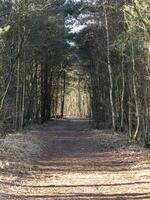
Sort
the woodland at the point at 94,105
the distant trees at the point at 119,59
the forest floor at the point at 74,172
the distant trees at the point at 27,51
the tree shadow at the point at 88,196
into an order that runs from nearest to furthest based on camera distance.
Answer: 1. the tree shadow at the point at 88,196
2. the forest floor at the point at 74,172
3. the woodland at the point at 94,105
4. the distant trees at the point at 119,59
5. the distant trees at the point at 27,51

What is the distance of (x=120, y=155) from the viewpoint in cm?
2067

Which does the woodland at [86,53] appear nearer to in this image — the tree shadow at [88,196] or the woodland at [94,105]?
the woodland at [94,105]

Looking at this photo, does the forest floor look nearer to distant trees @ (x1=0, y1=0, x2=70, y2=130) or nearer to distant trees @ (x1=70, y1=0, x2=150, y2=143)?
distant trees @ (x1=70, y1=0, x2=150, y2=143)

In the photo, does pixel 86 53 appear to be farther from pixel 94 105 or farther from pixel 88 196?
pixel 88 196

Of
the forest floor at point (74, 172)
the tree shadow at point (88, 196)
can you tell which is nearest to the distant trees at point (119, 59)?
the forest floor at point (74, 172)

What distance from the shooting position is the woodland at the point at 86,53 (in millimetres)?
21125

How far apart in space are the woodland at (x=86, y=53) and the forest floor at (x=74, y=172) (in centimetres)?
231

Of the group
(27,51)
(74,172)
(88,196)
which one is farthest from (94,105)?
(88,196)

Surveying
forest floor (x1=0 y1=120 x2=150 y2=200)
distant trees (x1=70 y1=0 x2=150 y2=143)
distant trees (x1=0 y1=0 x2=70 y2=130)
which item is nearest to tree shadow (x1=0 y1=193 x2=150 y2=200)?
forest floor (x1=0 y1=120 x2=150 y2=200)

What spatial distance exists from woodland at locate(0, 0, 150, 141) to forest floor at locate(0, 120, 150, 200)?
231cm

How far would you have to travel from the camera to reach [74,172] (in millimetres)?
16141

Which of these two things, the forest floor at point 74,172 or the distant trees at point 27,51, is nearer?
the forest floor at point 74,172

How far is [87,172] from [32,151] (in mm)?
5524

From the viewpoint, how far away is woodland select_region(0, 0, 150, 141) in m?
21.1
